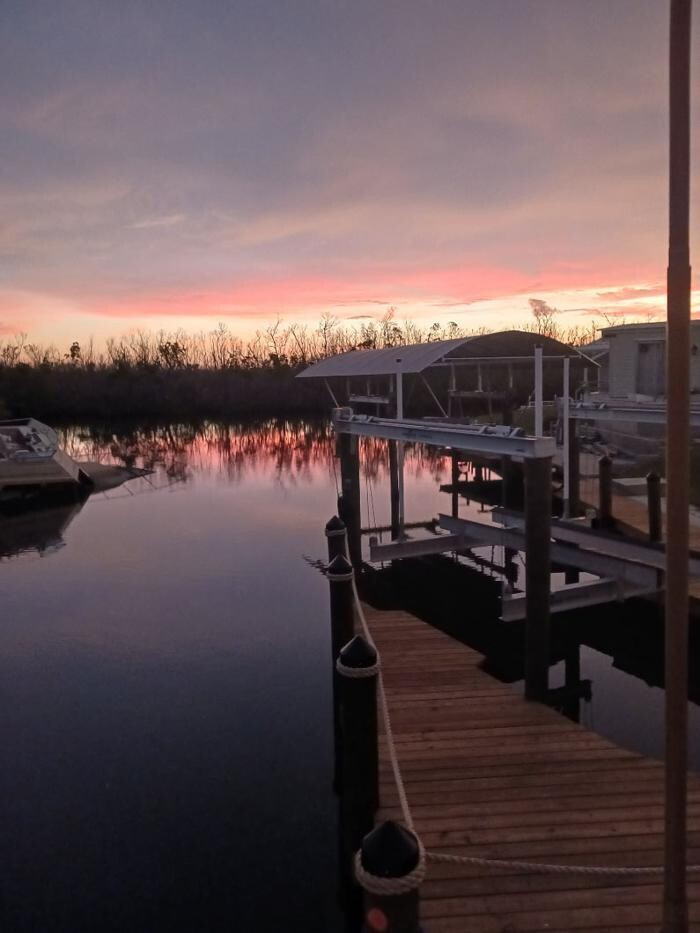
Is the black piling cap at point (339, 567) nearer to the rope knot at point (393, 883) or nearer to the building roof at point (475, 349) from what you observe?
the rope knot at point (393, 883)

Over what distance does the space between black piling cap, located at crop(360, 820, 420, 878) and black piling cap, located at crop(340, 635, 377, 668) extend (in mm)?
1987

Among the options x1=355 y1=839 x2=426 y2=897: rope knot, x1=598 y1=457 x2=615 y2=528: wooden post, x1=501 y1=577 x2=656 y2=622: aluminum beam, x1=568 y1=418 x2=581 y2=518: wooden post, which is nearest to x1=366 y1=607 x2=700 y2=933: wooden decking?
x1=355 y1=839 x2=426 y2=897: rope knot

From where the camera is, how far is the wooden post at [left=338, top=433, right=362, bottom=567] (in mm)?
15844

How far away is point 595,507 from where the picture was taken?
18688 millimetres

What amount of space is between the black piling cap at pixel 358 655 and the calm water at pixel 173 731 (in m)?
2.88

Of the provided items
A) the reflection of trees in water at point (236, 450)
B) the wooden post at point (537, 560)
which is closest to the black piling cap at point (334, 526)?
the wooden post at point (537, 560)

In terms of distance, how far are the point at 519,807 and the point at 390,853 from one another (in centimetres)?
309

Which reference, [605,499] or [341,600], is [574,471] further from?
[341,600]

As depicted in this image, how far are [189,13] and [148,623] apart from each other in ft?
39.0

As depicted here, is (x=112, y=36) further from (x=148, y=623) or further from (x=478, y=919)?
(x=478, y=919)

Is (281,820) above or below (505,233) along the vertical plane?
below

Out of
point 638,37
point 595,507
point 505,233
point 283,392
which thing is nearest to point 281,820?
point 638,37

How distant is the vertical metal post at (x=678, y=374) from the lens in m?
2.68

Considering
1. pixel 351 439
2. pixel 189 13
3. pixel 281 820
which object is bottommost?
pixel 281 820
